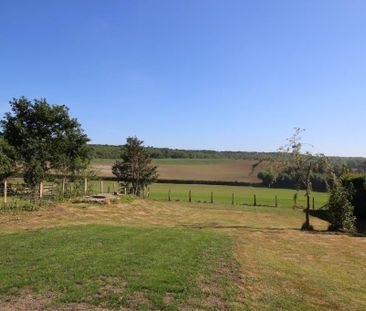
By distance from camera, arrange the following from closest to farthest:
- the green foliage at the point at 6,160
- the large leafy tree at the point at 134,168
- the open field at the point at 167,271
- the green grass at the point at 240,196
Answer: the open field at the point at 167,271 → the green foliage at the point at 6,160 → the large leafy tree at the point at 134,168 → the green grass at the point at 240,196

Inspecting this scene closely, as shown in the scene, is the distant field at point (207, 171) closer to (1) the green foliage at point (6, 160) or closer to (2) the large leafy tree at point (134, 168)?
(2) the large leafy tree at point (134, 168)

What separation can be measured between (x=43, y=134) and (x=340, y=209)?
71.4 feet

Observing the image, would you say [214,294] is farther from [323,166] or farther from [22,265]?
[323,166]

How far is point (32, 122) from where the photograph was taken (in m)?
32.8

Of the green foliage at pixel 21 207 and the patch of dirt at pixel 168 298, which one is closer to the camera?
the patch of dirt at pixel 168 298

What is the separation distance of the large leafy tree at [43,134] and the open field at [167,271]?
1528 cm

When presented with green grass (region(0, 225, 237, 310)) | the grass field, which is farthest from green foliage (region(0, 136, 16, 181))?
green grass (region(0, 225, 237, 310))

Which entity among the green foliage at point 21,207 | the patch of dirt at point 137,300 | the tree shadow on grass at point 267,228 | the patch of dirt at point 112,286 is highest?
the green foliage at point 21,207

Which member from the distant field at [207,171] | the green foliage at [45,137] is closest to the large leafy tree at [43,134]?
the green foliage at [45,137]

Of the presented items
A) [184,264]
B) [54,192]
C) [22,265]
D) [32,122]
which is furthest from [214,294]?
[32,122]

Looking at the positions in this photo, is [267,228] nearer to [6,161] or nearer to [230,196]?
[6,161]

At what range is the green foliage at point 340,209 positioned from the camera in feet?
74.0

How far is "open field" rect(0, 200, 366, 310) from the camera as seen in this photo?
7.86 m

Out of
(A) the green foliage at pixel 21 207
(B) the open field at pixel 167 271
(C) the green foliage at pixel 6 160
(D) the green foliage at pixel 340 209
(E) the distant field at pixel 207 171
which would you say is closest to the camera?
(B) the open field at pixel 167 271
